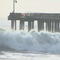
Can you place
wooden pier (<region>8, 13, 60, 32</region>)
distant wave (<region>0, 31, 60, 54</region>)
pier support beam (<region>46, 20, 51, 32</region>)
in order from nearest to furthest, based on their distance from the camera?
distant wave (<region>0, 31, 60, 54</region>) → pier support beam (<region>46, 20, 51, 32</region>) → wooden pier (<region>8, 13, 60, 32</region>)

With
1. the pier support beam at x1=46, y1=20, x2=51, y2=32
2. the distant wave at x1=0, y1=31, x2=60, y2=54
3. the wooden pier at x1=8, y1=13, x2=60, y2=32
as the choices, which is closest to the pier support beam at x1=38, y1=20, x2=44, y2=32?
the wooden pier at x1=8, y1=13, x2=60, y2=32

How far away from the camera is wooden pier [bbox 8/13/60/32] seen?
16.7 metres

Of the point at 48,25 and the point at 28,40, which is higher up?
the point at 48,25

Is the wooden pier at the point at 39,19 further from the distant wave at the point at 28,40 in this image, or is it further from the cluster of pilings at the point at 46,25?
the distant wave at the point at 28,40

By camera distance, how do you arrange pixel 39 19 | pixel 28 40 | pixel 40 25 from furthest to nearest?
pixel 39 19 < pixel 40 25 < pixel 28 40

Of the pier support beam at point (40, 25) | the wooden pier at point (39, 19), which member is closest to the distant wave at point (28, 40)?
the pier support beam at point (40, 25)

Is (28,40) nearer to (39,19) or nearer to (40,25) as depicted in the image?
(40,25)

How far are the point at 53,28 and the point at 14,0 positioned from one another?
373cm

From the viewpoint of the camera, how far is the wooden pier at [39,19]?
16.7 metres

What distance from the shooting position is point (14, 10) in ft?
54.7

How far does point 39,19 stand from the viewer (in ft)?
56.0

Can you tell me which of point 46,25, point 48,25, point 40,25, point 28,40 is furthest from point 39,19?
point 28,40

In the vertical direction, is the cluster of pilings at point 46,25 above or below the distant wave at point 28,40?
above

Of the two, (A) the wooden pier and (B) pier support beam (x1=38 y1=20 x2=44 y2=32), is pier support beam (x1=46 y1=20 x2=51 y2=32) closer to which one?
(A) the wooden pier
